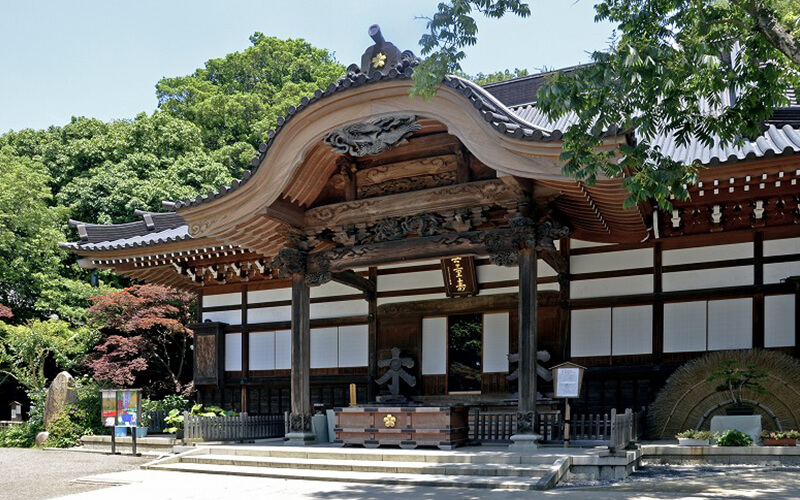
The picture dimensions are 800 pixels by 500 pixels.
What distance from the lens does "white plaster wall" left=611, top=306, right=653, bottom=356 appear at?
12867 mm

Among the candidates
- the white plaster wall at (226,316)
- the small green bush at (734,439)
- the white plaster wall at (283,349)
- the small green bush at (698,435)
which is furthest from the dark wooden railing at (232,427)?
the small green bush at (734,439)

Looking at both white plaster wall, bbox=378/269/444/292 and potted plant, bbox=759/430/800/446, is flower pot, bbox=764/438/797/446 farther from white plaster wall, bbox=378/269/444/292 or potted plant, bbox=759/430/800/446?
white plaster wall, bbox=378/269/444/292

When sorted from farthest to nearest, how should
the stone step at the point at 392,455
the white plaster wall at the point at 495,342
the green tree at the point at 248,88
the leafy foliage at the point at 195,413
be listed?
the green tree at the point at 248,88 → the leafy foliage at the point at 195,413 → the white plaster wall at the point at 495,342 → the stone step at the point at 392,455

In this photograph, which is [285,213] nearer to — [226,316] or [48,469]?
Answer: [226,316]

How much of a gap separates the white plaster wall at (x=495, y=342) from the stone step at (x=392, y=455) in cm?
296

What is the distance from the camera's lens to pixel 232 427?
14250 mm

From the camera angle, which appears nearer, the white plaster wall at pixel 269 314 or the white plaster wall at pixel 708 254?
the white plaster wall at pixel 708 254

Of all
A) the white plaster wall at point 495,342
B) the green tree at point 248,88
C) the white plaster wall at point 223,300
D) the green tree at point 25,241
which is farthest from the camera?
the green tree at point 248,88

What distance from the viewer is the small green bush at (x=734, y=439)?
35.0ft

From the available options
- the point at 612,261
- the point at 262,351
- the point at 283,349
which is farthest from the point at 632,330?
the point at 262,351

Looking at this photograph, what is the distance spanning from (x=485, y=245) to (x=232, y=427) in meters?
5.82

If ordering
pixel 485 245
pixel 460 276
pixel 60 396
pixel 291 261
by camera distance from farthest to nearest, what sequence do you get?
pixel 60 396, pixel 460 276, pixel 291 261, pixel 485 245

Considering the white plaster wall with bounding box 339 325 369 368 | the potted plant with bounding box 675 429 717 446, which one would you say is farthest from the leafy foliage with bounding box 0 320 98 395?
the potted plant with bounding box 675 429 717 446

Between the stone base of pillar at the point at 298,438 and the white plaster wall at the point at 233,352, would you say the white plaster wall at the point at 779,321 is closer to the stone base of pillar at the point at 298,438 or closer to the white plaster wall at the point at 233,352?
the stone base of pillar at the point at 298,438
